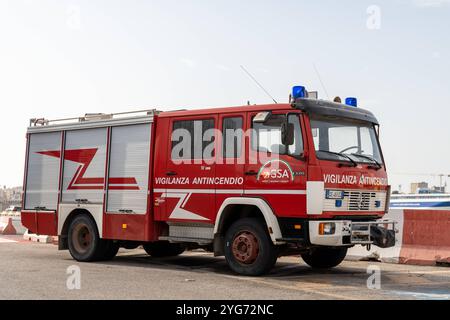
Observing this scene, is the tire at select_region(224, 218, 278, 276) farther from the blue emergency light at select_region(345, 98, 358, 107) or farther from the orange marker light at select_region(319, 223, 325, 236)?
the blue emergency light at select_region(345, 98, 358, 107)

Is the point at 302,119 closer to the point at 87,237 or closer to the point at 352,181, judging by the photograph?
the point at 352,181

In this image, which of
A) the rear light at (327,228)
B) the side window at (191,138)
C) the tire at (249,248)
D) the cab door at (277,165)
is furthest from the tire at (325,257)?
the side window at (191,138)

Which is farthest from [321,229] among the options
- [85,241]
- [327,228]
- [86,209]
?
[85,241]

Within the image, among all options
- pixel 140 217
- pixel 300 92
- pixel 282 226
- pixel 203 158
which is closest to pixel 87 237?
pixel 140 217

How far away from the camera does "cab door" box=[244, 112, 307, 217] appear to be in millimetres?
9195

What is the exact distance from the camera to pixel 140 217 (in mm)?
11133

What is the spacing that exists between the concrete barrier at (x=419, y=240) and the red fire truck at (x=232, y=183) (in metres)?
1.79

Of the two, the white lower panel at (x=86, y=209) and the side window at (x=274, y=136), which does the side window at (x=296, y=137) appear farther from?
the white lower panel at (x=86, y=209)

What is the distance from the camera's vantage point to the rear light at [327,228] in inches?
357

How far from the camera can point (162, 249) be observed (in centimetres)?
1312

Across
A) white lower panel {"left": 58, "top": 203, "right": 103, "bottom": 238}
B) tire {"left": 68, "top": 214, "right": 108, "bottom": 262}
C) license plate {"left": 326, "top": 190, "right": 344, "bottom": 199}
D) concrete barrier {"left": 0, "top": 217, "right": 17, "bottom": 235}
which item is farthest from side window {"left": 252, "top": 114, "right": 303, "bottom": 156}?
concrete barrier {"left": 0, "top": 217, "right": 17, "bottom": 235}

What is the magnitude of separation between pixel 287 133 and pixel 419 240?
455 centimetres

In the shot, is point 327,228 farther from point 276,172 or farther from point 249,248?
point 249,248
